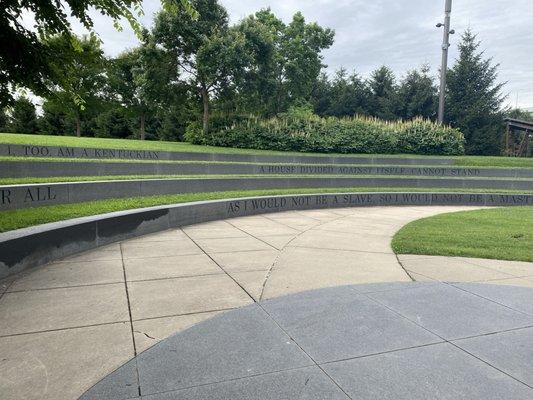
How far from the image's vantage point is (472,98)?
100ft

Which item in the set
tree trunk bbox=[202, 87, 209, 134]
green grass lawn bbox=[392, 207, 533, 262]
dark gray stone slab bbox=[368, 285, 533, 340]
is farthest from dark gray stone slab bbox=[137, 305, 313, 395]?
tree trunk bbox=[202, 87, 209, 134]

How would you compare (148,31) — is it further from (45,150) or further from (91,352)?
(91,352)

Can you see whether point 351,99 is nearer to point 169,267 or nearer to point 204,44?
point 204,44

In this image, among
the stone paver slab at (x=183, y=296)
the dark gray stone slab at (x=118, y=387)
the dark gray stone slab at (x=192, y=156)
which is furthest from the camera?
the dark gray stone slab at (x=192, y=156)

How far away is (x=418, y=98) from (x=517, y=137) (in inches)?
344

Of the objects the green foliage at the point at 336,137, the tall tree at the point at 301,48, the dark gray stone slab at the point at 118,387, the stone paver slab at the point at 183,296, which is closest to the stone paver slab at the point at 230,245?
the stone paver slab at the point at 183,296

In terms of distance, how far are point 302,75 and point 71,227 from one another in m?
23.9

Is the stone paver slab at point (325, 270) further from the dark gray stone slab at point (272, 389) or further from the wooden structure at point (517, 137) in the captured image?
the wooden structure at point (517, 137)

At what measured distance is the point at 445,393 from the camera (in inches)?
85.3

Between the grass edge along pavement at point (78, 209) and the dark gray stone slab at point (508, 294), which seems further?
the grass edge along pavement at point (78, 209)

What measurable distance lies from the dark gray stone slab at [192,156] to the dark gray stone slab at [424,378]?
31.0ft

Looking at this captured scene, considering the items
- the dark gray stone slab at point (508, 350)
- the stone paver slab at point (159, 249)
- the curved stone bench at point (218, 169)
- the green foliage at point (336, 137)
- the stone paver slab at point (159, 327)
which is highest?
the green foliage at point (336, 137)

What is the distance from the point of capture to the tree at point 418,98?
3278cm

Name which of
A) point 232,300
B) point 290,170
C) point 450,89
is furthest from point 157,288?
point 450,89
